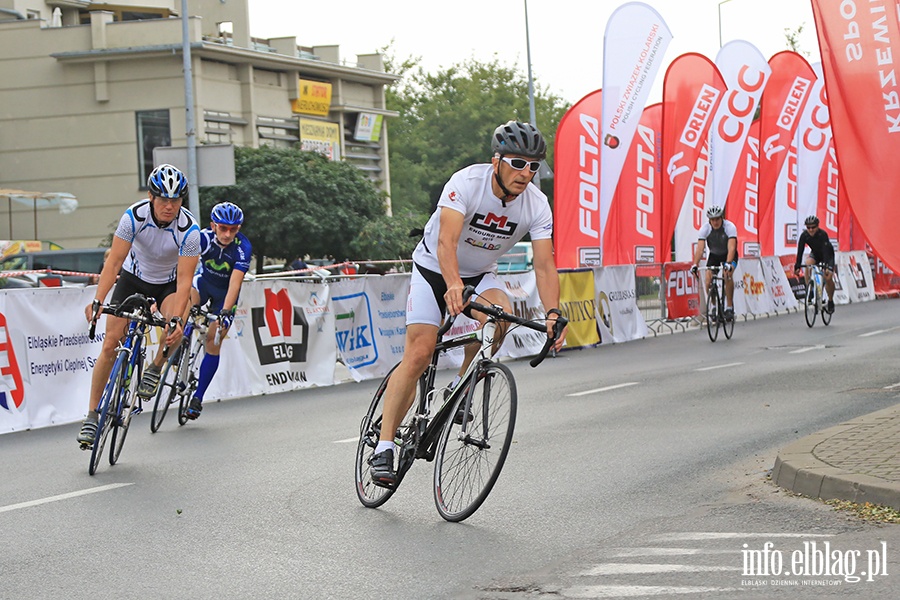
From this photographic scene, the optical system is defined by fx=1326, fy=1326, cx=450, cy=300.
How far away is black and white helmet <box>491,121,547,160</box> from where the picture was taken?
694 centimetres

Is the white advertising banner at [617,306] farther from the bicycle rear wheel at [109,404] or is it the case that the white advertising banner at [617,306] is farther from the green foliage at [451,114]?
the green foliage at [451,114]

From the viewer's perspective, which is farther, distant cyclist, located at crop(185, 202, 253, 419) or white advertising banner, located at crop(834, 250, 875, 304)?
white advertising banner, located at crop(834, 250, 875, 304)

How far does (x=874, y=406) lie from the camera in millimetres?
11750

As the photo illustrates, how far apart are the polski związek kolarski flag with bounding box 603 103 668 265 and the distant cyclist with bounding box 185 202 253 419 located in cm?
1430

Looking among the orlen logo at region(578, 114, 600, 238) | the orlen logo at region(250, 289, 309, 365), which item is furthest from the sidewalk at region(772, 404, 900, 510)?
the orlen logo at region(578, 114, 600, 238)

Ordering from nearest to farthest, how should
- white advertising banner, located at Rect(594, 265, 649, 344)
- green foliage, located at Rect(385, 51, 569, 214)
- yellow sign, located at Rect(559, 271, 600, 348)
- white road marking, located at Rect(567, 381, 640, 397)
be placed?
1. white road marking, located at Rect(567, 381, 640, 397)
2. yellow sign, located at Rect(559, 271, 600, 348)
3. white advertising banner, located at Rect(594, 265, 649, 344)
4. green foliage, located at Rect(385, 51, 569, 214)

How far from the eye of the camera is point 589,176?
25.1m

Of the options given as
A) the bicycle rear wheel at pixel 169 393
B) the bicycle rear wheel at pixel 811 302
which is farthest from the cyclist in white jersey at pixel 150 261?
the bicycle rear wheel at pixel 811 302

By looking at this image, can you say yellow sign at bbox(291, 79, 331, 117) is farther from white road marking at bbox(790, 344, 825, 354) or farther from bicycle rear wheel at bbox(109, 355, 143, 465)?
bicycle rear wheel at bbox(109, 355, 143, 465)

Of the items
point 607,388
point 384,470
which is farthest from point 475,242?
point 607,388

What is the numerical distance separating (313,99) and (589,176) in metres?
40.5

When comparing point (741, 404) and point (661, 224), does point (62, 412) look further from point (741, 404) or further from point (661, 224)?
point (661, 224)

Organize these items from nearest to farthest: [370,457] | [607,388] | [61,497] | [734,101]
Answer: [370,457] < [61,497] < [607,388] < [734,101]

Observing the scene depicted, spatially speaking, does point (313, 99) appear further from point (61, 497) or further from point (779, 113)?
point (61, 497)
